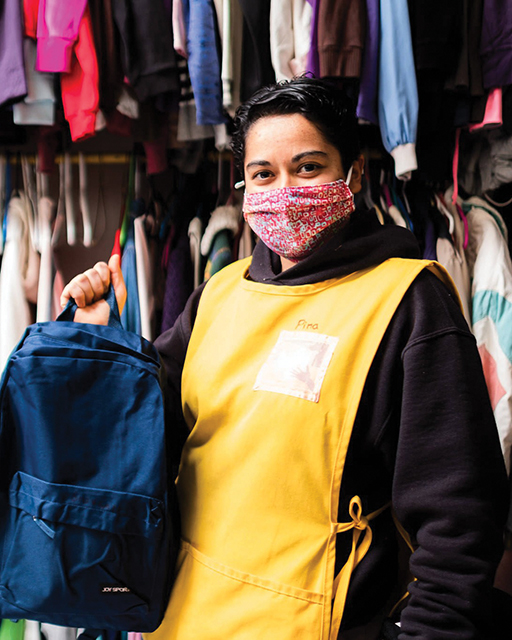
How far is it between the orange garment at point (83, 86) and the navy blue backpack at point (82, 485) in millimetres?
1002

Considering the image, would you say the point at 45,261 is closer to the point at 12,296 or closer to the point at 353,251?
the point at 12,296

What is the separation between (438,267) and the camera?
923 mm

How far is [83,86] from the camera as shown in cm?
165

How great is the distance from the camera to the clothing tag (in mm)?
872

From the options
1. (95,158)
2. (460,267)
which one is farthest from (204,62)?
(460,267)

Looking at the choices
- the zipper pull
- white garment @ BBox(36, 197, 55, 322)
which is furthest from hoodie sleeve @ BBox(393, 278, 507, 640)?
white garment @ BBox(36, 197, 55, 322)

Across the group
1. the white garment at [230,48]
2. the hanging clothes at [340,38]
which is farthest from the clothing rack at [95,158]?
the hanging clothes at [340,38]

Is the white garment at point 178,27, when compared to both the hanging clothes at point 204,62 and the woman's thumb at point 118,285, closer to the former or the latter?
the hanging clothes at point 204,62

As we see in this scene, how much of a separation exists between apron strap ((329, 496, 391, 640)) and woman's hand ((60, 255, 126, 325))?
58 cm

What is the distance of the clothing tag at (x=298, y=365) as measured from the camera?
0.87 m

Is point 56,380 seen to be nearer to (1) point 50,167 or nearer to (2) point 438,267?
(2) point 438,267

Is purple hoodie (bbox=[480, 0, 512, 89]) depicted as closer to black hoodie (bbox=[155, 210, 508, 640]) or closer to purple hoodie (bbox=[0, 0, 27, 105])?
black hoodie (bbox=[155, 210, 508, 640])

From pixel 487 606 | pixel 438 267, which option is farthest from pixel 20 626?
pixel 438 267

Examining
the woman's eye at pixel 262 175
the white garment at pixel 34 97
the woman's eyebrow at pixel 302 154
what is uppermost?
the white garment at pixel 34 97
